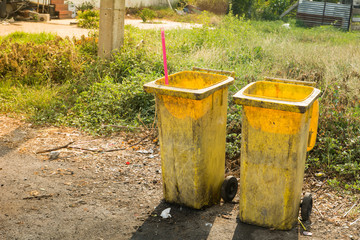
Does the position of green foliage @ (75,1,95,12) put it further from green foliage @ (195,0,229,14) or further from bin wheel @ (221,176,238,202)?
bin wheel @ (221,176,238,202)

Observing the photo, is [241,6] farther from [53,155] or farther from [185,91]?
[185,91]

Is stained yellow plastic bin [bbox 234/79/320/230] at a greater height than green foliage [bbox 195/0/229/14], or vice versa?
green foliage [bbox 195/0/229/14]

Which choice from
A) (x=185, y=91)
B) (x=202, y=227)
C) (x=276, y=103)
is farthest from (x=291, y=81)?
(x=202, y=227)

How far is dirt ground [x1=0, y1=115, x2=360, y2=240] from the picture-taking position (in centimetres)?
340

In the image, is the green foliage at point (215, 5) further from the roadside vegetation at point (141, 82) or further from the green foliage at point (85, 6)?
the roadside vegetation at point (141, 82)

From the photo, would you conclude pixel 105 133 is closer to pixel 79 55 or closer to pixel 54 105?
pixel 54 105

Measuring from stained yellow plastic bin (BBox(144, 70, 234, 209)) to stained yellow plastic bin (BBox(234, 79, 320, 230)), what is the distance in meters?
0.36

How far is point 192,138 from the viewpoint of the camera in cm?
347

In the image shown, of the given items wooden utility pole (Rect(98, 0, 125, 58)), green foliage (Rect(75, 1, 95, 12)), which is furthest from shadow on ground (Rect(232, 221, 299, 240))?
green foliage (Rect(75, 1, 95, 12))

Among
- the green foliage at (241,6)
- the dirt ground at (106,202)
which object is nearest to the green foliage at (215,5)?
the green foliage at (241,6)

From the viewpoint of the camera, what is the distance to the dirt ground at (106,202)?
11.2 ft

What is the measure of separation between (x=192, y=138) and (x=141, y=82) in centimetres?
312

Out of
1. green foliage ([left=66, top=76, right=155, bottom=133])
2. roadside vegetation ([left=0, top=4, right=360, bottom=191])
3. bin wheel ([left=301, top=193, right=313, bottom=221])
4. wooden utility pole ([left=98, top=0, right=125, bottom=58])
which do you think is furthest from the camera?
wooden utility pole ([left=98, top=0, right=125, bottom=58])

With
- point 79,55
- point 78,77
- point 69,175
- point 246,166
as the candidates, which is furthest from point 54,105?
point 246,166
